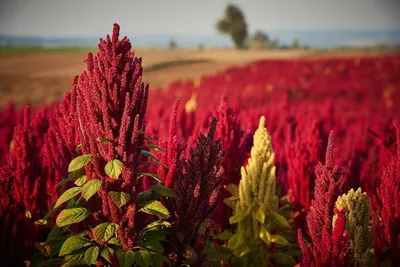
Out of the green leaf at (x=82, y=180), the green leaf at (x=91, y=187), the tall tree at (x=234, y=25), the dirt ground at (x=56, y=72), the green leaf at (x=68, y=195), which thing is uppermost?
the tall tree at (x=234, y=25)

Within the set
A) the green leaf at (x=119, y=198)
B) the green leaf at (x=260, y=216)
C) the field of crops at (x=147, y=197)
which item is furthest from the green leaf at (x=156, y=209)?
the green leaf at (x=260, y=216)

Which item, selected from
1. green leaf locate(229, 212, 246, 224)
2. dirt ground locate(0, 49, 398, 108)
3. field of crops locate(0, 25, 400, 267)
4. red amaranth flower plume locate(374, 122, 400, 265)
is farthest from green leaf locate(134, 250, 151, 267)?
dirt ground locate(0, 49, 398, 108)

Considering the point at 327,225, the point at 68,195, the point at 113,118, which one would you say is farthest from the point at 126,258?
the point at 327,225

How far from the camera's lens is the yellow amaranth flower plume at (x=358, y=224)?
1.66 metres

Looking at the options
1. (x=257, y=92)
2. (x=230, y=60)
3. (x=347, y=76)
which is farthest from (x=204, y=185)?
(x=230, y=60)

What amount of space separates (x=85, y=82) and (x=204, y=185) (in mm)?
687

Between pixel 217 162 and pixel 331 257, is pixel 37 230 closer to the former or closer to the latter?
pixel 217 162

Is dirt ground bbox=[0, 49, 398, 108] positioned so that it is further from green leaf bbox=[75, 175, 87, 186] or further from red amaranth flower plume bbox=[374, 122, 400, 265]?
red amaranth flower plume bbox=[374, 122, 400, 265]

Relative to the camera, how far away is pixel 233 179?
2.71 m

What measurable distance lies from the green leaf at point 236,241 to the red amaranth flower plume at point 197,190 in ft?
1.71

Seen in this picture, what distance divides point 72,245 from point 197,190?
57 cm

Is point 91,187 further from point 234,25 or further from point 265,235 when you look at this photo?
point 234,25

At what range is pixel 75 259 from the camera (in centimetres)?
161

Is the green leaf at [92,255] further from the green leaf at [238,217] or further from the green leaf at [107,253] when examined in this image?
the green leaf at [238,217]
